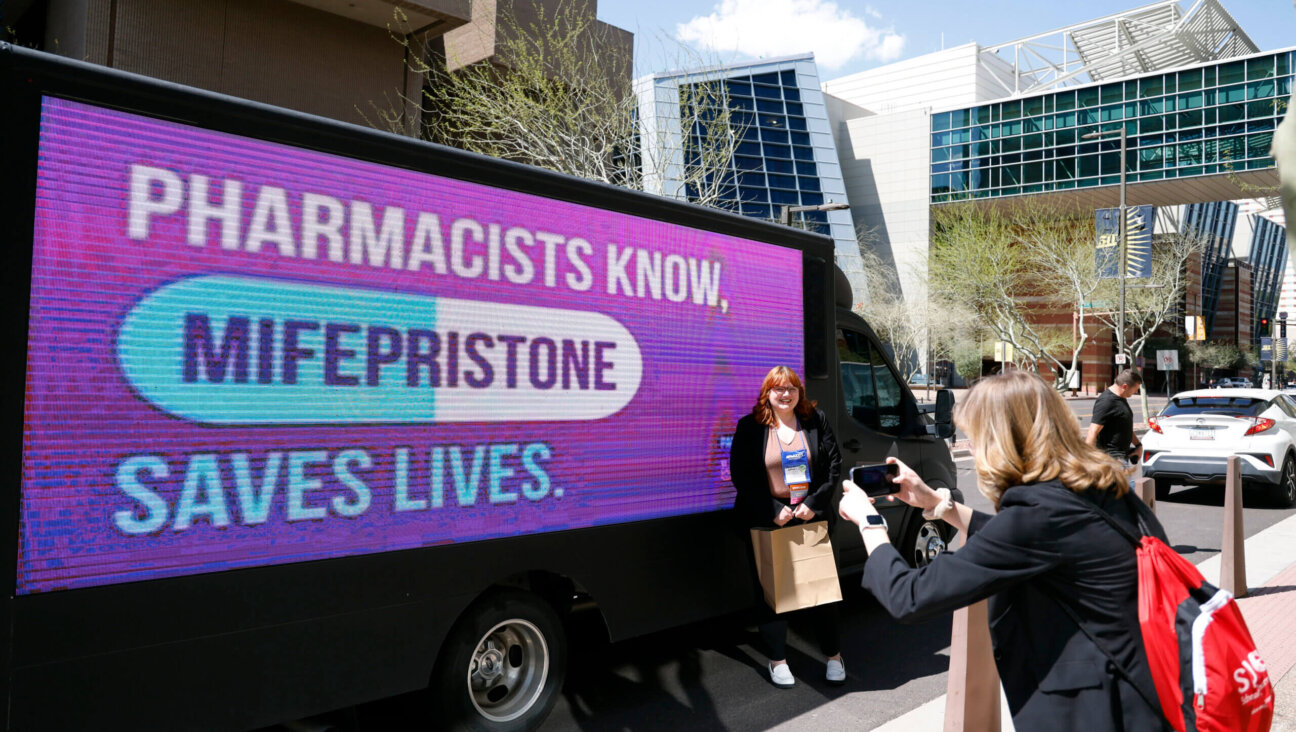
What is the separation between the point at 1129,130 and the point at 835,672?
183 ft

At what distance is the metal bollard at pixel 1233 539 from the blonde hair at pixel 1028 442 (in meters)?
5.52

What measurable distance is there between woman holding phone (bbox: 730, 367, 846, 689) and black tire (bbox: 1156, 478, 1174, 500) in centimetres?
1063

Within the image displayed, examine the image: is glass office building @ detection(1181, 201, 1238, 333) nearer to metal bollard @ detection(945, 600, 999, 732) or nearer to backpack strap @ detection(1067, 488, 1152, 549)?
metal bollard @ detection(945, 600, 999, 732)

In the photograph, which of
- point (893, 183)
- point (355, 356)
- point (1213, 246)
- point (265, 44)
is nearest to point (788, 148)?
point (893, 183)

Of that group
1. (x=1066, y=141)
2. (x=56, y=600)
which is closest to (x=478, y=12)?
(x=56, y=600)

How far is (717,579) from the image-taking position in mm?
4676

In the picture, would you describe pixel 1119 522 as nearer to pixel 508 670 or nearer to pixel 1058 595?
pixel 1058 595

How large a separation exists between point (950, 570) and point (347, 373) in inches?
89.5

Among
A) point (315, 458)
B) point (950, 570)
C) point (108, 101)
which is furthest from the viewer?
point (315, 458)

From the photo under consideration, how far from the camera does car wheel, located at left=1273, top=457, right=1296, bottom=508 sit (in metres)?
11.7

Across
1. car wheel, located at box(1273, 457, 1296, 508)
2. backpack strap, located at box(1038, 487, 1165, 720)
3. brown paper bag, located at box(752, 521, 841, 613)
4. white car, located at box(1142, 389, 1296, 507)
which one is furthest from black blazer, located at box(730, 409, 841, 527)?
car wheel, located at box(1273, 457, 1296, 508)

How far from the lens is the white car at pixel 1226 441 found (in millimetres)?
11539

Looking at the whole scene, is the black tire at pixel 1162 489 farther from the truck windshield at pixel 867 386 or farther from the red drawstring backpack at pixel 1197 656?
the red drawstring backpack at pixel 1197 656

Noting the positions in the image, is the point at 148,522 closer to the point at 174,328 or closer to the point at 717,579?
the point at 174,328
